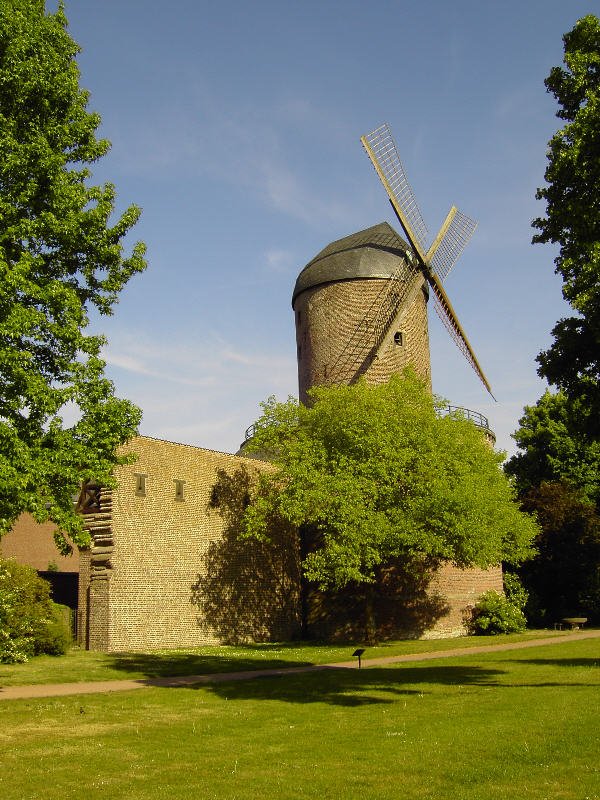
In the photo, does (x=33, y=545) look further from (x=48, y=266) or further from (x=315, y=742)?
(x=315, y=742)

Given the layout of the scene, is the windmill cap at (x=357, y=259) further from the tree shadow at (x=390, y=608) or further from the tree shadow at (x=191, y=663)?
the tree shadow at (x=191, y=663)

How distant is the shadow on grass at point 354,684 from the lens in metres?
15.1

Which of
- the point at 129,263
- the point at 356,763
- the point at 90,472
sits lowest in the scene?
the point at 356,763

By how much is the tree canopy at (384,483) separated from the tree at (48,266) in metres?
12.1

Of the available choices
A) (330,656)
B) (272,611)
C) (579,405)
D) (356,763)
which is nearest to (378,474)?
(330,656)

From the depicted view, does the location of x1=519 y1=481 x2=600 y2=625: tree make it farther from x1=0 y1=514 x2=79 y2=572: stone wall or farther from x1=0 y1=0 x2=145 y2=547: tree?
x1=0 y1=0 x2=145 y2=547: tree

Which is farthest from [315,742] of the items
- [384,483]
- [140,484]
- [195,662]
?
[140,484]

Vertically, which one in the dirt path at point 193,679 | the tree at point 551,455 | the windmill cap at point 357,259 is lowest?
the dirt path at point 193,679

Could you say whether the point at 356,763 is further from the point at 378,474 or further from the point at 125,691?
the point at 378,474

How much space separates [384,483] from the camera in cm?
2627

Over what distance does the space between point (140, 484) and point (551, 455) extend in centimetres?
2809

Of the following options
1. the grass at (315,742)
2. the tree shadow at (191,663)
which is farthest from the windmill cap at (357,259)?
the grass at (315,742)

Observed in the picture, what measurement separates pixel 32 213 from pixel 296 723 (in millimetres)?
10168

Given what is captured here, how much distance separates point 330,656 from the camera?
2438cm
